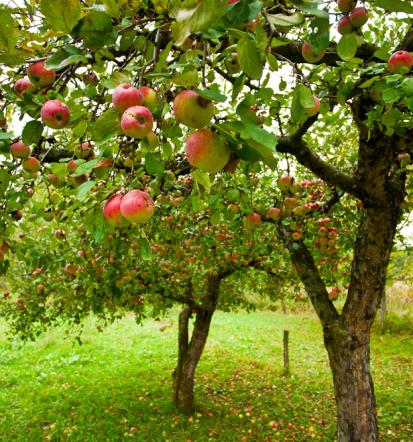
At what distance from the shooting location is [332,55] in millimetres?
2596

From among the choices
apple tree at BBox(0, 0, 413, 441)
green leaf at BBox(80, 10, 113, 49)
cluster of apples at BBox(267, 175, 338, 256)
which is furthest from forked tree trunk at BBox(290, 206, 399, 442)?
green leaf at BBox(80, 10, 113, 49)

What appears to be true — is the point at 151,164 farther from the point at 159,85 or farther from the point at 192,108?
the point at 192,108

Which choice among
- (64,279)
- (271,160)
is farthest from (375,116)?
(64,279)

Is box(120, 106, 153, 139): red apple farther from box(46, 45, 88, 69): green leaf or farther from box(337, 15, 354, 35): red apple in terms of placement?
box(337, 15, 354, 35): red apple

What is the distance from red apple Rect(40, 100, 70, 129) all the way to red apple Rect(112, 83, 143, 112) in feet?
0.93

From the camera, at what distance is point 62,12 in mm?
863

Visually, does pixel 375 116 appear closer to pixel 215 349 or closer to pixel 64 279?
pixel 64 279

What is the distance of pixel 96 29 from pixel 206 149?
357 mm

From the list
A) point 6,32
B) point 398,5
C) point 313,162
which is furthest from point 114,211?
point 313,162

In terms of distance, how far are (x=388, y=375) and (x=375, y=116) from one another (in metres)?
9.04

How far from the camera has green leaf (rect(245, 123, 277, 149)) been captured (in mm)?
782

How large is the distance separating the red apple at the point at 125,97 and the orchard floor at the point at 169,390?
630 centimetres

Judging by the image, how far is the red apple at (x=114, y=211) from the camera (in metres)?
1.15

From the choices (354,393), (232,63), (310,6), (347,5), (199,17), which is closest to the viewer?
(199,17)
